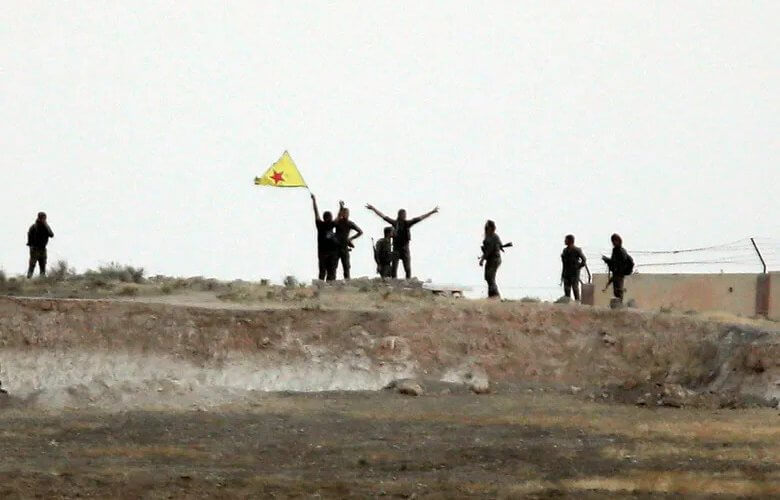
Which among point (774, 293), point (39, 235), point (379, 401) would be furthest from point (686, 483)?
point (39, 235)

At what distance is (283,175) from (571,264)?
683 centimetres

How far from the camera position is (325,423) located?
25203mm

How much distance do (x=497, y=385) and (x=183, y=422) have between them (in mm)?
7882

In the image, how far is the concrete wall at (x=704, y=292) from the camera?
4066 cm

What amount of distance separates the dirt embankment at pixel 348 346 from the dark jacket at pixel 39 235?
220 inches

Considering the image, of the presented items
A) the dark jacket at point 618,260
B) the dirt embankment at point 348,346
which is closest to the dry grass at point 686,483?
the dirt embankment at point 348,346

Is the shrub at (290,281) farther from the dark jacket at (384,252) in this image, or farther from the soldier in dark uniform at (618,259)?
the soldier in dark uniform at (618,259)

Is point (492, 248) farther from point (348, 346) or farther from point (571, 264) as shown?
point (348, 346)

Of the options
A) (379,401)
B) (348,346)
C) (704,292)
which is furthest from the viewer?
(704,292)

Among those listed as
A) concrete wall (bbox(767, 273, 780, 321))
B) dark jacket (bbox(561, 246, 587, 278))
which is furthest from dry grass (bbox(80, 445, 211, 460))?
concrete wall (bbox(767, 273, 780, 321))

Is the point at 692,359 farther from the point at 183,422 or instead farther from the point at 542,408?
the point at 183,422

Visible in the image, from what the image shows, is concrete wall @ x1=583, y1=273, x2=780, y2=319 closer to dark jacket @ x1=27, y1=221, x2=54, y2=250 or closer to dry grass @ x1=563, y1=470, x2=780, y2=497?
dark jacket @ x1=27, y1=221, x2=54, y2=250

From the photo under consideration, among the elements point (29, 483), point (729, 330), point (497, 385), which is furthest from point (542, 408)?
point (29, 483)

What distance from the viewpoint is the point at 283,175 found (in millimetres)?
38406
